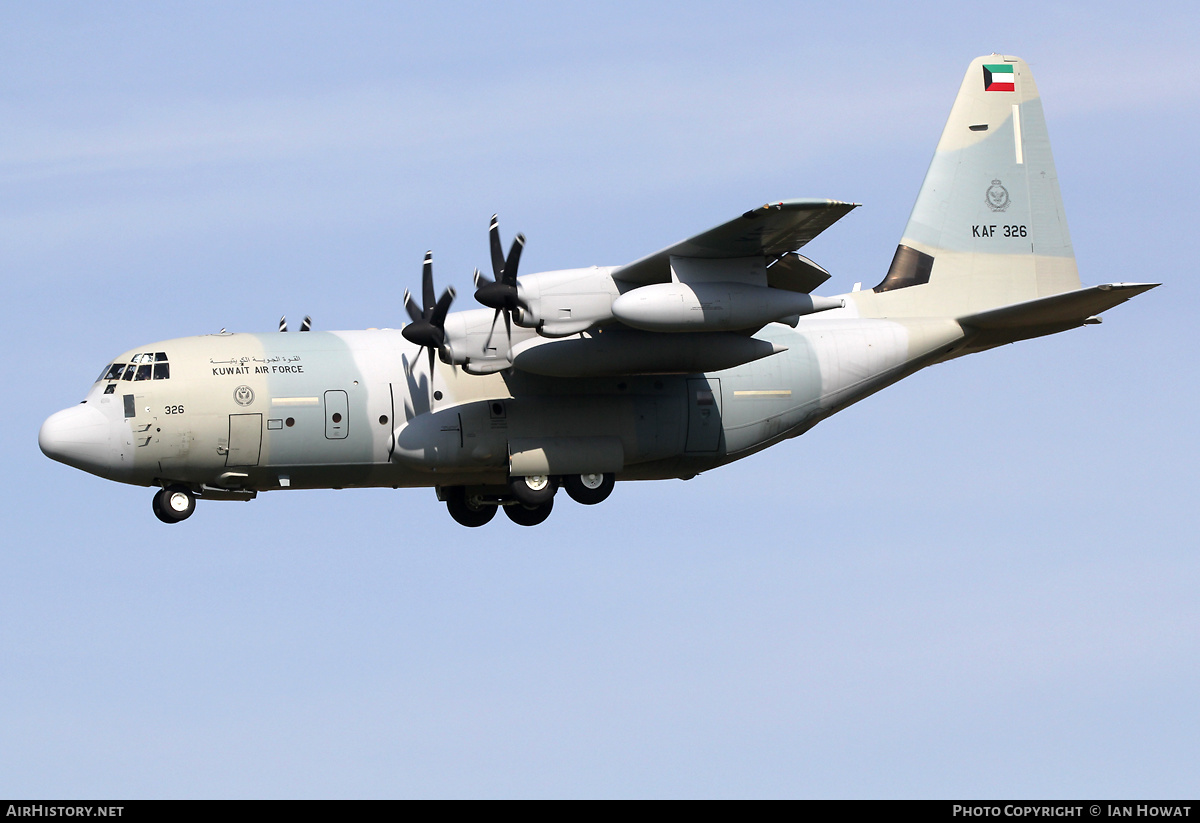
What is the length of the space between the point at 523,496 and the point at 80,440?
732cm

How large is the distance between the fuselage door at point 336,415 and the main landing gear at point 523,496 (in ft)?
9.74

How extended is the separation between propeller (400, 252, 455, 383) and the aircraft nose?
17.0ft

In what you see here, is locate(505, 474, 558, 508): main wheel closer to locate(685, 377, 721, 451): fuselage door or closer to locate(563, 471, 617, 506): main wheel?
locate(563, 471, 617, 506): main wheel

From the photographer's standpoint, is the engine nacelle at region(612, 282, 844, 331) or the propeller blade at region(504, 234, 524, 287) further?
the propeller blade at region(504, 234, 524, 287)

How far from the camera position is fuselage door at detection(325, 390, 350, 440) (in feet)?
90.4

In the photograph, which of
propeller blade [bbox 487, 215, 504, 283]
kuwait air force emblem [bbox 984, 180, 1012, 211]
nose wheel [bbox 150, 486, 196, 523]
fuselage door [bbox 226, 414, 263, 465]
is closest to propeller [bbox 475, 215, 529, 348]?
propeller blade [bbox 487, 215, 504, 283]

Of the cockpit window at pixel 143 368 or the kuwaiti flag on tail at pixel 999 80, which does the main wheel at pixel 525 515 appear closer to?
the cockpit window at pixel 143 368

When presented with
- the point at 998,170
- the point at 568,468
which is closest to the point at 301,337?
the point at 568,468

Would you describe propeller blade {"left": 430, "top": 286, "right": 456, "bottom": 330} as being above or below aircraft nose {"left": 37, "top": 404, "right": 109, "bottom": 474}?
above

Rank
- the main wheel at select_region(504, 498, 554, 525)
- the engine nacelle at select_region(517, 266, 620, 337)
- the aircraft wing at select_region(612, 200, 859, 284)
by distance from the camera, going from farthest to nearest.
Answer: the main wheel at select_region(504, 498, 554, 525)
the engine nacelle at select_region(517, 266, 620, 337)
the aircraft wing at select_region(612, 200, 859, 284)

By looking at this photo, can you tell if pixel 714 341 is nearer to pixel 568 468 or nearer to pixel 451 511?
pixel 568 468

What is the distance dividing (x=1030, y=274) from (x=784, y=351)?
20.1 feet

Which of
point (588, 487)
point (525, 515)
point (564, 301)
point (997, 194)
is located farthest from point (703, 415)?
point (997, 194)

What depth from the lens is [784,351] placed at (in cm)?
2903
